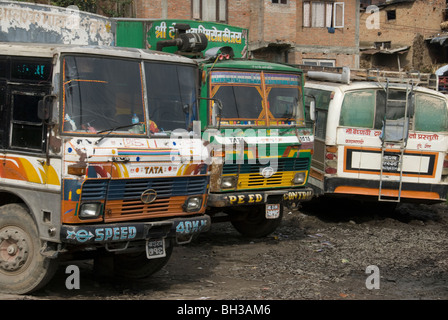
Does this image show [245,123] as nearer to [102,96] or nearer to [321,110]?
[321,110]

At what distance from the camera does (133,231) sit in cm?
703

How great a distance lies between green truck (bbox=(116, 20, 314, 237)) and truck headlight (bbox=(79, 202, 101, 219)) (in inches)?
131

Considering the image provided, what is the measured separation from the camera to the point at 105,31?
10.3 m

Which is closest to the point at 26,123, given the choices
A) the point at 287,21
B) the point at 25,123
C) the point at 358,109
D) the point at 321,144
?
the point at 25,123

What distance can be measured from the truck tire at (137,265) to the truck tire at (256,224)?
118 inches

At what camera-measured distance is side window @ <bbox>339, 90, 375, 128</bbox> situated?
12508 mm

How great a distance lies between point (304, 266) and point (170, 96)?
3371 mm

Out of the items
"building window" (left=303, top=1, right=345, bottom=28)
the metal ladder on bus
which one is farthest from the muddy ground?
"building window" (left=303, top=1, right=345, bottom=28)

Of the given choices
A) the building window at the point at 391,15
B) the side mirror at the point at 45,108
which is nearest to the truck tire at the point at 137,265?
the side mirror at the point at 45,108

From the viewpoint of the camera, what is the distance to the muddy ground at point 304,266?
7809mm

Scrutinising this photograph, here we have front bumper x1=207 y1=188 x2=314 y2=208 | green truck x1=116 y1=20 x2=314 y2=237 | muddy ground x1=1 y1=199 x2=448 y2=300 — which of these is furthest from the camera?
green truck x1=116 y1=20 x2=314 y2=237

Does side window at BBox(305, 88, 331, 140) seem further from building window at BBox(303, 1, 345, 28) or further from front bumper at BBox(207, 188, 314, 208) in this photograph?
building window at BBox(303, 1, 345, 28)

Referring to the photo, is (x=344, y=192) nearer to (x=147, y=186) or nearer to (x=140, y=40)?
(x=140, y=40)

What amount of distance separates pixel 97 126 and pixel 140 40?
4.13 m
